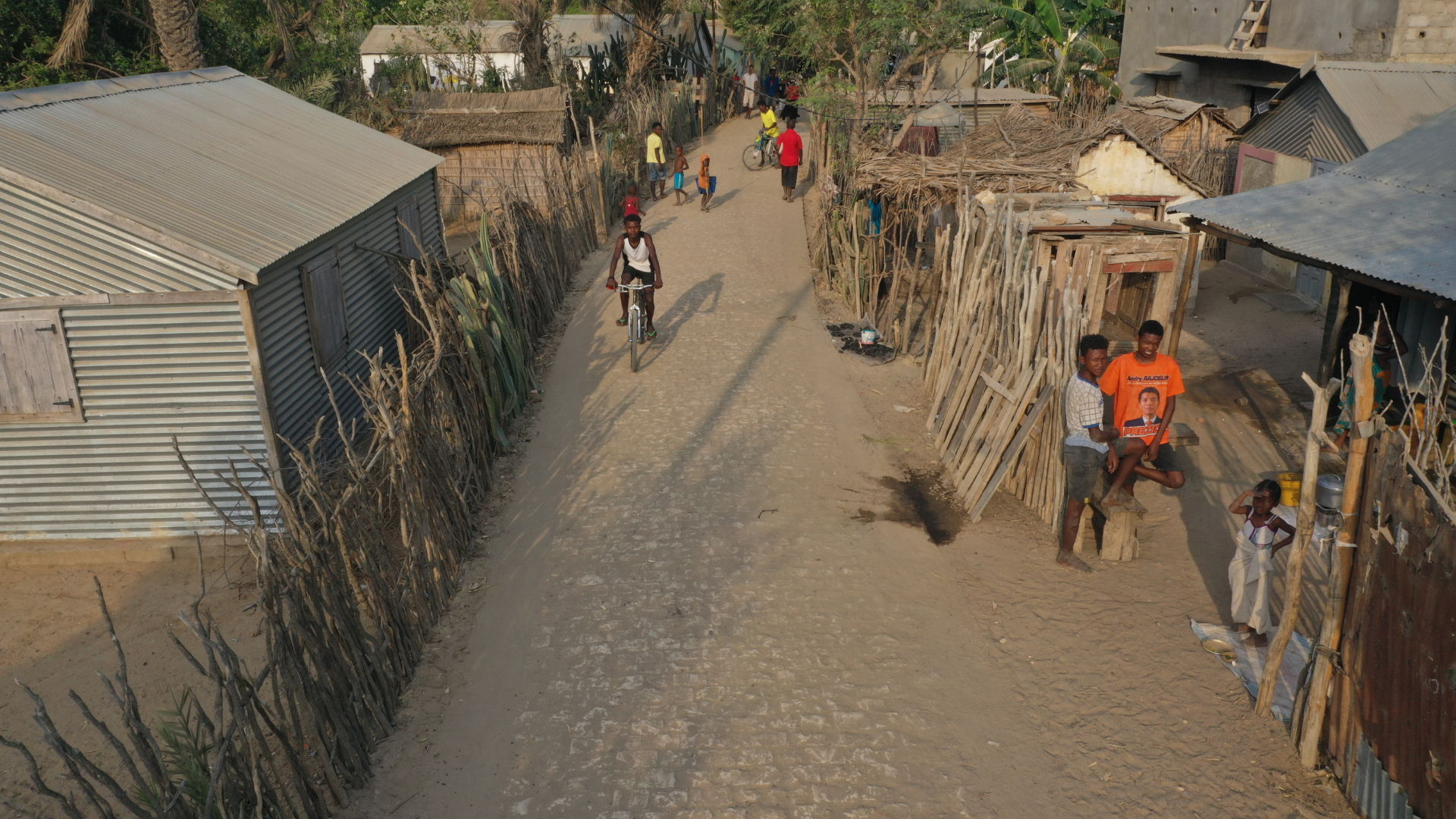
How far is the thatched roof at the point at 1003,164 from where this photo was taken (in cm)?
1112

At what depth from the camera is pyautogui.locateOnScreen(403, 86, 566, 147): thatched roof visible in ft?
58.1

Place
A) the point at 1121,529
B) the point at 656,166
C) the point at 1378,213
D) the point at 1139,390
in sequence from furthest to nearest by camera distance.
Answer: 1. the point at 656,166
2. the point at 1378,213
3. the point at 1121,529
4. the point at 1139,390

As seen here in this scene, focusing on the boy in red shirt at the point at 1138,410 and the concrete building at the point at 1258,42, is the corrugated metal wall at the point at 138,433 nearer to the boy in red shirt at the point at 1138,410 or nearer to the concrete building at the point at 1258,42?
the boy in red shirt at the point at 1138,410

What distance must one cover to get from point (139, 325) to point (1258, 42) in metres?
20.1

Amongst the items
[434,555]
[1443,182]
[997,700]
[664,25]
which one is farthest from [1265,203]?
[664,25]

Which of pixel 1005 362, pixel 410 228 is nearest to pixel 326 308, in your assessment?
pixel 410 228

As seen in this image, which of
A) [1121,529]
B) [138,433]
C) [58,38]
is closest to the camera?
[1121,529]

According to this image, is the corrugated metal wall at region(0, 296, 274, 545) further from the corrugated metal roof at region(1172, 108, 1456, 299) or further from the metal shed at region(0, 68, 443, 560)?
the corrugated metal roof at region(1172, 108, 1456, 299)

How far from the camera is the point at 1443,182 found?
8.44 meters

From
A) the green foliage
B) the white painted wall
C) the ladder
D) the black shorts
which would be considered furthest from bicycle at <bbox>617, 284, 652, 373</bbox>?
the ladder

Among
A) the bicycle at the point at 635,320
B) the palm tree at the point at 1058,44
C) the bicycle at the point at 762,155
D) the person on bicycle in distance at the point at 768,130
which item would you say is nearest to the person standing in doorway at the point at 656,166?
the person on bicycle in distance at the point at 768,130

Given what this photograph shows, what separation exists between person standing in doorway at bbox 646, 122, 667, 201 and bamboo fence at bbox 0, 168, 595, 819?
10.4 meters

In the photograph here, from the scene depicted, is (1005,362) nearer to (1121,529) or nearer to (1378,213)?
(1121,529)

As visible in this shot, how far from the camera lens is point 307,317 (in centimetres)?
792
